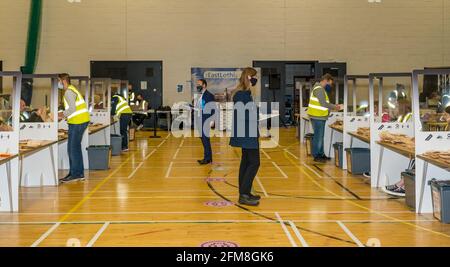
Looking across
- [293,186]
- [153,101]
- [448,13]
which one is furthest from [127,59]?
[293,186]

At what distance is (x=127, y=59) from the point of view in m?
22.3

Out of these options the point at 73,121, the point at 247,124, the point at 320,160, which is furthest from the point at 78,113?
the point at 320,160

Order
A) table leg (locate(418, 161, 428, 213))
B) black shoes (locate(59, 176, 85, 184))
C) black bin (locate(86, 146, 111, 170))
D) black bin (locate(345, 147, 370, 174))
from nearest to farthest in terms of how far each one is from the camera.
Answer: table leg (locate(418, 161, 428, 213)) < black shoes (locate(59, 176, 85, 184)) < black bin (locate(345, 147, 370, 174)) < black bin (locate(86, 146, 111, 170))

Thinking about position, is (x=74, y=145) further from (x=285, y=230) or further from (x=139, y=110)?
(x=139, y=110)

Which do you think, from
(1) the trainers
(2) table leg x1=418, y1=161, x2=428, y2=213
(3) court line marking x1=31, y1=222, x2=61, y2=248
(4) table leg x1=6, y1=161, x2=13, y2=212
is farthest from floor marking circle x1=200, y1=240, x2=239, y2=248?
(1) the trainers

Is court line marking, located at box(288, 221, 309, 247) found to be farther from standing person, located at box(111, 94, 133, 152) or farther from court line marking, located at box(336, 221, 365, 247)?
standing person, located at box(111, 94, 133, 152)

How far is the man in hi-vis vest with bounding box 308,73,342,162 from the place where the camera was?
11.5 meters

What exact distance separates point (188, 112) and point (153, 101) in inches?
59.2

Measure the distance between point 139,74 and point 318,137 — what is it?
12.1 meters

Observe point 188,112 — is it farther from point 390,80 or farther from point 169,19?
point 390,80

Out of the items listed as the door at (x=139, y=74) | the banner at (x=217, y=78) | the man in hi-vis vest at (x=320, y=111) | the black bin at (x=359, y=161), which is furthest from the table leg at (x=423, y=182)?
the door at (x=139, y=74)

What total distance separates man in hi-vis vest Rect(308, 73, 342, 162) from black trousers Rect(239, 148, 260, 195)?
4.70 metres

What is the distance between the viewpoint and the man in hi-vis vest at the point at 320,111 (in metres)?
11.5

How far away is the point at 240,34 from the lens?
22.5 metres
